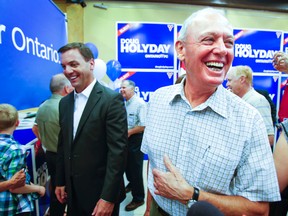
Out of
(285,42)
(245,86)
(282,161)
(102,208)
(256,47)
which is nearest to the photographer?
(282,161)

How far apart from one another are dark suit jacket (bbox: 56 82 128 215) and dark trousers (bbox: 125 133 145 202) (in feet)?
5.10

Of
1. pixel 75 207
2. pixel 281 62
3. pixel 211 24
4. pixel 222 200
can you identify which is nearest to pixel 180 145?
pixel 222 200

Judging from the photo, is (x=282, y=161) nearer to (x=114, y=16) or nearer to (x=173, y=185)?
(x=173, y=185)

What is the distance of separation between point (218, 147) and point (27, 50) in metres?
2.16

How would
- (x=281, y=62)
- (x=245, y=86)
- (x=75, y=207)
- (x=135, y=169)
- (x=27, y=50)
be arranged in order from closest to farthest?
(x=75, y=207) → (x=281, y=62) → (x=27, y=50) → (x=245, y=86) → (x=135, y=169)

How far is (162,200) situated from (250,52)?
5.22 m

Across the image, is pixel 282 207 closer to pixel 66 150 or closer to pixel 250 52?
pixel 66 150

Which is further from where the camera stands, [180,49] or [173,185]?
[180,49]

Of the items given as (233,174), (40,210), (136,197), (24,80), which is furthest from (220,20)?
(136,197)

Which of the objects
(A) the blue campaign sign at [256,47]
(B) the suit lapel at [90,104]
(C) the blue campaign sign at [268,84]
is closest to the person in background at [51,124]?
(B) the suit lapel at [90,104]

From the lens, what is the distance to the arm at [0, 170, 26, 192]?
151 cm

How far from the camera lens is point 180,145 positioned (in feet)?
3.36

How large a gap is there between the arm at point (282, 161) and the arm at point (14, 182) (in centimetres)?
162

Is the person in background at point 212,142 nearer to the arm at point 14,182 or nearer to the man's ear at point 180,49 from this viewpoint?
the man's ear at point 180,49
